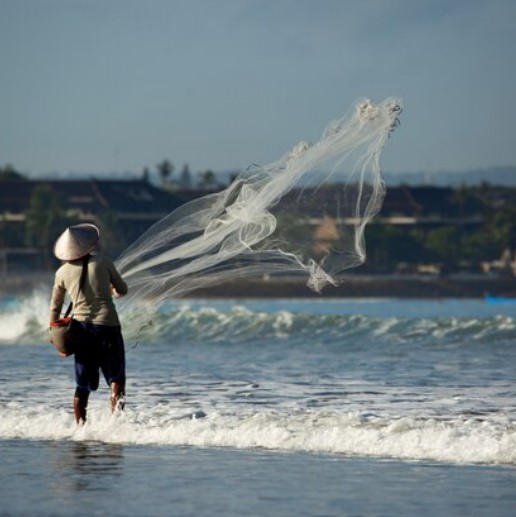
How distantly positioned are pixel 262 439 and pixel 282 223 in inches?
147

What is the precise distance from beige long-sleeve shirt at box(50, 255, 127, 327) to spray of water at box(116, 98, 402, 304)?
2.38 meters

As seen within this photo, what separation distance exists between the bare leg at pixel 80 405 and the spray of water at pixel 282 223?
7.51ft

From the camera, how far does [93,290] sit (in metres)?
13.1

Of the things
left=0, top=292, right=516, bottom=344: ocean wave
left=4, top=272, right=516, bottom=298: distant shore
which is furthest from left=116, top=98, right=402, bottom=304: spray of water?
left=4, top=272, right=516, bottom=298: distant shore

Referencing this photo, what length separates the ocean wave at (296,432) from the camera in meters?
12.3

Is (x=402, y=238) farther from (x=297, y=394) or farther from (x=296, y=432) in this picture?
(x=296, y=432)

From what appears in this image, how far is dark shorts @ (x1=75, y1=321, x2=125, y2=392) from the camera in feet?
43.3

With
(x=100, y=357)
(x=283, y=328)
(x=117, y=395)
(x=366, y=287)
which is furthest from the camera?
(x=366, y=287)

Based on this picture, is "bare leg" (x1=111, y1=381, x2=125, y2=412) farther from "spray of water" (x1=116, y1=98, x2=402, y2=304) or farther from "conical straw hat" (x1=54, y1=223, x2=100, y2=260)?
"spray of water" (x1=116, y1=98, x2=402, y2=304)

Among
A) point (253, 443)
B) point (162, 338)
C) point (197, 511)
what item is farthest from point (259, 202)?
point (162, 338)

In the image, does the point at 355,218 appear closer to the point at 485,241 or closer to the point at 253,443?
the point at 253,443

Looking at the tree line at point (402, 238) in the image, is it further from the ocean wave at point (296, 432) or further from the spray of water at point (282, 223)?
the ocean wave at point (296, 432)

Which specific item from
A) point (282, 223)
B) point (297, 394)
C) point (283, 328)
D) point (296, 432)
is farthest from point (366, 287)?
point (296, 432)

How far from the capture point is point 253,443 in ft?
42.9
